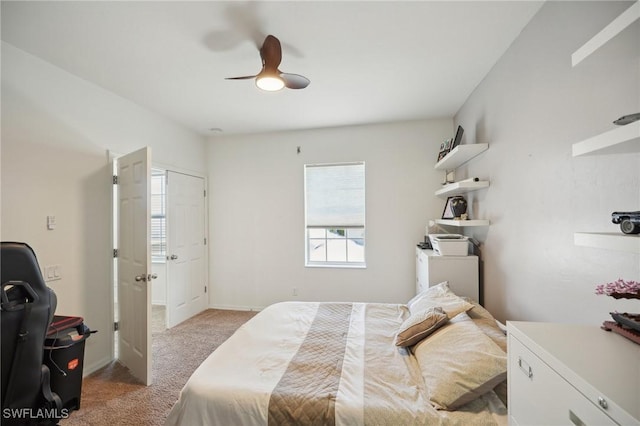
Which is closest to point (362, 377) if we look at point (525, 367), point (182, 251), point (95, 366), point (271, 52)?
point (525, 367)

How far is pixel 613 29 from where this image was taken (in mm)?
817

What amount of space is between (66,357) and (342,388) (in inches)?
76.4

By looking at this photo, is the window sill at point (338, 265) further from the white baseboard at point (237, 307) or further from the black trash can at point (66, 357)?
the black trash can at point (66, 357)

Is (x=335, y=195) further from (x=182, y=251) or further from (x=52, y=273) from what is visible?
(x=52, y=273)

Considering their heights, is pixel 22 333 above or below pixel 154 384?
above

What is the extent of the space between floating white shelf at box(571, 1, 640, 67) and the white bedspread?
1486 millimetres

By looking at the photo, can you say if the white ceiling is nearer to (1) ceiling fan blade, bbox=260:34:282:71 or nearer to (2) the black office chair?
(1) ceiling fan blade, bbox=260:34:282:71

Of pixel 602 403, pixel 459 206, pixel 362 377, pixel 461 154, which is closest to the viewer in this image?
pixel 602 403

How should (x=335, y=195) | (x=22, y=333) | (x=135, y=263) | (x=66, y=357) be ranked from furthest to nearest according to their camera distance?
(x=335, y=195)
(x=135, y=263)
(x=66, y=357)
(x=22, y=333)

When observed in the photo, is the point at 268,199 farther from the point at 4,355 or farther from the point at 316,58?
the point at 4,355

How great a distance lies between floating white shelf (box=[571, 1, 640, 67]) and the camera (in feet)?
2.41

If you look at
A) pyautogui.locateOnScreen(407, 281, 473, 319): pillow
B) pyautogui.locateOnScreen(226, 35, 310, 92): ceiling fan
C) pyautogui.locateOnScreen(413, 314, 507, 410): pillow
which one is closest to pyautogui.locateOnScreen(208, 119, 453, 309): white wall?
pyautogui.locateOnScreen(407, 281, 473, 319): pillow

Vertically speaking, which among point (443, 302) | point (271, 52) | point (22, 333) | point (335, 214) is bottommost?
point (443, 302)

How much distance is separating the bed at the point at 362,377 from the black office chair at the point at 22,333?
61 centimetres
